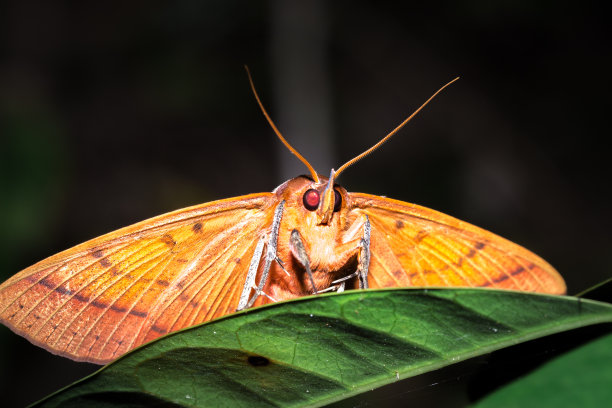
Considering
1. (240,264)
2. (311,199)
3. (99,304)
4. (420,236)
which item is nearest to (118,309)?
(99,304)

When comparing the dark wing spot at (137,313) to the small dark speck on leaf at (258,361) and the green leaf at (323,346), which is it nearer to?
the green leaf at (323,346)

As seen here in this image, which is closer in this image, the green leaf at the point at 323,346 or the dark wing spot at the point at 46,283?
the green leaf at the point at 323,346

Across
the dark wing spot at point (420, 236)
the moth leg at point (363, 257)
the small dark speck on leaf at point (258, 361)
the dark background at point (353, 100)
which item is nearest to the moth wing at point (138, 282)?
the moth leg at point (363, 257)

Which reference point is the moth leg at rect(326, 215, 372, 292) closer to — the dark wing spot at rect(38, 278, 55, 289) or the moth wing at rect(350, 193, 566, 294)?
the moth wing at rect(350, 193, 566, 294)

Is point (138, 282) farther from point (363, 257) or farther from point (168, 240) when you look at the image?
point (363, 257)

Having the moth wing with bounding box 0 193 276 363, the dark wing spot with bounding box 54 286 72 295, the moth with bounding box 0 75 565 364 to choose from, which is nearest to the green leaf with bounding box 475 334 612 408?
the moth with bounding box 0 75 565 364

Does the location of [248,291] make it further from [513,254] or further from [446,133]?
[446,133]
